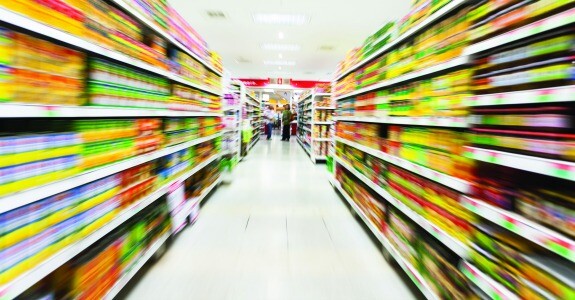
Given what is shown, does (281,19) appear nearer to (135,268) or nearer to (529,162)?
(135,268)

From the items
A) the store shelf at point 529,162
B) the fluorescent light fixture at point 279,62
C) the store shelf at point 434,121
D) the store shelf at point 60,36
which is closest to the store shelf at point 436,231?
the store shelf at point 529,162

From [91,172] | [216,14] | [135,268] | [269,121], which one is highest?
[216,14]

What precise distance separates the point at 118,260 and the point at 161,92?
124 centimetres

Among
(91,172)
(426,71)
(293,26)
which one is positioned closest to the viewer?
(91,172)

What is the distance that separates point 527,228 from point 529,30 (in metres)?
0.69

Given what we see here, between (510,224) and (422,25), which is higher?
(422,25)

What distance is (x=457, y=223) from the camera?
141 centimetres

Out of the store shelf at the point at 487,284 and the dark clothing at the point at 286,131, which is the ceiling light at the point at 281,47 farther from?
the store shelf at the point at 487,284

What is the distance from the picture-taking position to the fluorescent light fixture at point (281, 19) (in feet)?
20.7

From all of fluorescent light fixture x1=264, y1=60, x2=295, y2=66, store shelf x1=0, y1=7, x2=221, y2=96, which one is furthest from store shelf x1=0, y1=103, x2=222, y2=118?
fluorescent light fixture x1=264, y1=60, x2=295, y2=66

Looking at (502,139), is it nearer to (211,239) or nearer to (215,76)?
(211,239)

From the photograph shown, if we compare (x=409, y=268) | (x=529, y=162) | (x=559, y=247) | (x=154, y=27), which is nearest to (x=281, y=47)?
(x=154, y=27)

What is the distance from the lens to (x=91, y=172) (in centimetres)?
133

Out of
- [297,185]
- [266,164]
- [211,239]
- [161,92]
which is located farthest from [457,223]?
[266,164]
